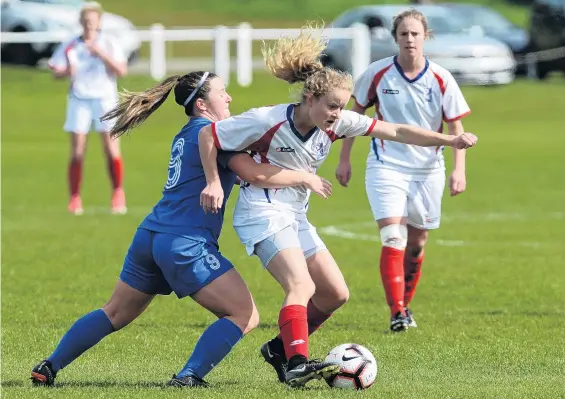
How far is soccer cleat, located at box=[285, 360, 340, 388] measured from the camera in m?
6.74

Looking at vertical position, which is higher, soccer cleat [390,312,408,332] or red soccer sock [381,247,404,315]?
red soccer sock [381,247,404,315]

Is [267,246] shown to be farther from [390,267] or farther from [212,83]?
[390,267]

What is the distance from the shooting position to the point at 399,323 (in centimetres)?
900

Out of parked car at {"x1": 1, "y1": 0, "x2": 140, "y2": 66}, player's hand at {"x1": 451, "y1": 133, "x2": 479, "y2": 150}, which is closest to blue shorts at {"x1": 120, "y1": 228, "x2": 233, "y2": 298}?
player's hand at {"x1": 451, "y1": 133, "x2": 479, "y2": 150}

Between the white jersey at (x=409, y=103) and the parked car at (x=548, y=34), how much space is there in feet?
82.4

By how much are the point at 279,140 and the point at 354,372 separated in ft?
4.14

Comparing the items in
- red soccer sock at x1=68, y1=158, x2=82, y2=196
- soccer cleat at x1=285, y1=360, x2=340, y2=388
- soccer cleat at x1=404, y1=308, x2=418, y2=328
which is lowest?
red soccer sock at x1=68, y1=158, x2=82, y2=196

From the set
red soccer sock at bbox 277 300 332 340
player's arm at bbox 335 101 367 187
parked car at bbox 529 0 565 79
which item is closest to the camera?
red soccer sock at bbox 277 300 332 340

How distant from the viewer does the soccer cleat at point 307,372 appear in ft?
22.1

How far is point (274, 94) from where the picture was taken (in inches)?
1156

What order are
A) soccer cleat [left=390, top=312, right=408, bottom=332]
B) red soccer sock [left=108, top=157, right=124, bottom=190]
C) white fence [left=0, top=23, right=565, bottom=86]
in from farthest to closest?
white fence [left=0, top=23, right=565, bottom=86] → red soccer sock [left=108, top=157, right=124, bottom=190] → soccer cleat [left=390, top=312, right=408, bottom=332]

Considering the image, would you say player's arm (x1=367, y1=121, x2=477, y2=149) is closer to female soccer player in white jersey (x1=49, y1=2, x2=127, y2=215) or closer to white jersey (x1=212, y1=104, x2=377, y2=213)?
white jersey (x1=212, y1=104, x2=377, y2=213)

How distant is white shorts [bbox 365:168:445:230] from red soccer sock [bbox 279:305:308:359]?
2.47 m

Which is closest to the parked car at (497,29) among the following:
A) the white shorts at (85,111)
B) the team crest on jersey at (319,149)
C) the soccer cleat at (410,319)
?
the white shorts at (85,111)
